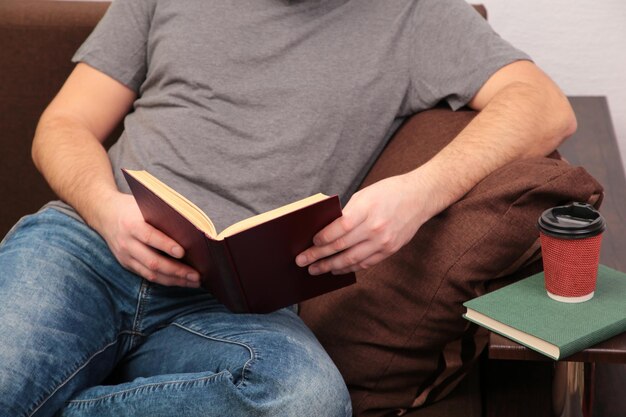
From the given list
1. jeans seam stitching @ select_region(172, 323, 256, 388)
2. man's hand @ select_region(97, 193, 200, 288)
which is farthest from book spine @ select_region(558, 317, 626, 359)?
man's hand @ select_region(97, 193, 200, 288)

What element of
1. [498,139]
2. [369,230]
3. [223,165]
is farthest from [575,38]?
[369,230]

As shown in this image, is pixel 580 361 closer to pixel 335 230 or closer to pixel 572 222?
pixel 572 222

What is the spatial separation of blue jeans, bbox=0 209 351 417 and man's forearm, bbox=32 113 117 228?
5 centimetres

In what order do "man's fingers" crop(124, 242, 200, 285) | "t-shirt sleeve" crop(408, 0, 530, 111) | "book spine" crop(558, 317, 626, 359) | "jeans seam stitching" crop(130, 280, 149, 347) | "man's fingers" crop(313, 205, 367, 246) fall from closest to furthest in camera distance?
1. "book spine" crop(558, 317, 626, 359)
2. "man's fingers" crop(313, 205, 367, 246)
3. "man's fingers" crop(124, 242, 200, 285)
4. "jeans seam stitching" crop(130, 280, 149, 347)
5. "t-shirt sleeve" crop(408, 0, 530, 111)

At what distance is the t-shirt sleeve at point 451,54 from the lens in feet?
4.94

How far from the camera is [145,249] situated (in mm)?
1263

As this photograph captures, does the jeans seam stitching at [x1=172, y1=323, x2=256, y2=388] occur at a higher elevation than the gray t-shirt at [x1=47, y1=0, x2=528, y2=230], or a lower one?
lower

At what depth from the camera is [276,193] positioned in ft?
4.95

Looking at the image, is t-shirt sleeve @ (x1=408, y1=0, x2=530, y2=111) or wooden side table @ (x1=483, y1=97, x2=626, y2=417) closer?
wooden side table @ (x1=483, y1=97, x2=626, y2=417)

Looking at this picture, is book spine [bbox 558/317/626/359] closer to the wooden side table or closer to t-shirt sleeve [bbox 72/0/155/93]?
the wooden side table

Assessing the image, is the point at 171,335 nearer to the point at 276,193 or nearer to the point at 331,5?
the point at 276,193

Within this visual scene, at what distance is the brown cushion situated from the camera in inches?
47.1

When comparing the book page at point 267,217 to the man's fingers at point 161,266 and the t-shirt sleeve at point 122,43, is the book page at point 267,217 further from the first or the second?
the t-shirt sleeve at point 122,43

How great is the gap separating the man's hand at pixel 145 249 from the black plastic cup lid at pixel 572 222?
1.59ft
